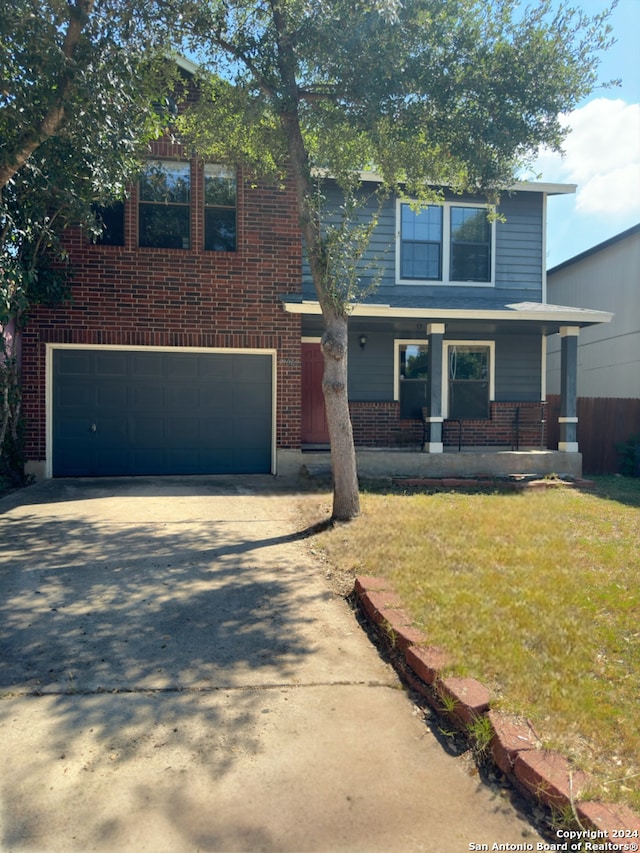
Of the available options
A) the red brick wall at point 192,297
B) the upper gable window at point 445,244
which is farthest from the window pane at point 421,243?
the red brick wall at point 192,297

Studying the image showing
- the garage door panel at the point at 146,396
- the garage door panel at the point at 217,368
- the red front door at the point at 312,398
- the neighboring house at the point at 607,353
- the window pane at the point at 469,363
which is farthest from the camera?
the neighboring house at the point at 607,353

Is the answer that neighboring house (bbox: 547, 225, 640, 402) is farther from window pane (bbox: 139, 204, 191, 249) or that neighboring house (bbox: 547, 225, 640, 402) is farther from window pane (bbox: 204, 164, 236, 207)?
window pane (bbox: 139, 204, 191, 249)

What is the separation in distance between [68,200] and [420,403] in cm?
799

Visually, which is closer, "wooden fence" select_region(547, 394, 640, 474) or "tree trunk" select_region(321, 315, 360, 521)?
"tree trunk" select_region(321, 315, 360, 521)

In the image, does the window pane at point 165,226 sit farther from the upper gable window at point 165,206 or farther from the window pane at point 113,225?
the window pane at point 113,225

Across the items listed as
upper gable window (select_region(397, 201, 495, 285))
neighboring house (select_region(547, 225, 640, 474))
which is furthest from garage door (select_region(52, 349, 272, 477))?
neighboring house (select_region(547, 225, 640, 474))

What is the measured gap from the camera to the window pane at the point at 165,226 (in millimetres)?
11055

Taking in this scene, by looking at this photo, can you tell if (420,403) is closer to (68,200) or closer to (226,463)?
(226,463)

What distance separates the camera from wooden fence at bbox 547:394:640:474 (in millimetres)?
14477

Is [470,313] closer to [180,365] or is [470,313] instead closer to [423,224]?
[423,224]

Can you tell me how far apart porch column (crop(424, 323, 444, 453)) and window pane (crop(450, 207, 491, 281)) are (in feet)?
7.71

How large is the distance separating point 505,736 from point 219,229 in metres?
10.1

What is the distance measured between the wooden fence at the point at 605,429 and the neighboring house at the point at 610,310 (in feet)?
3.44

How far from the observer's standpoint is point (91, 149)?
299 inches
